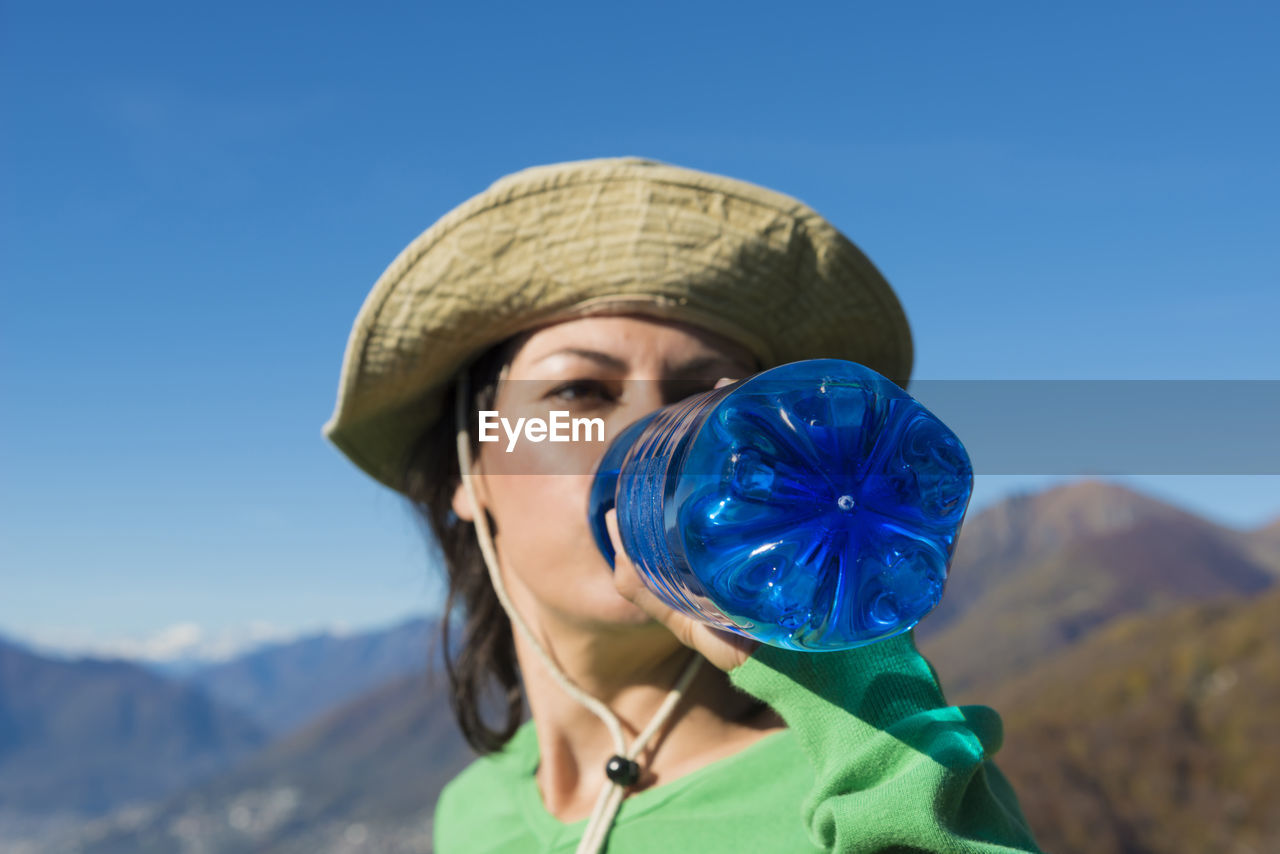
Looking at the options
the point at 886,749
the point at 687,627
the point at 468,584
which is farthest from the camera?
the point at 468,584

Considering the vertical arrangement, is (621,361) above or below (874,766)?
above

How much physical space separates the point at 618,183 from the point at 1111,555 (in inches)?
8430

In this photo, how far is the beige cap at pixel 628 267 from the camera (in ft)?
7.62

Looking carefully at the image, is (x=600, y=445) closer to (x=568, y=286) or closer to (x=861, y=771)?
(x=568, y=286)

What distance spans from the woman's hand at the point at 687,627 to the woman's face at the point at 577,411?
1.32 feet

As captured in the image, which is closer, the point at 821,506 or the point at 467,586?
the point at 821,506

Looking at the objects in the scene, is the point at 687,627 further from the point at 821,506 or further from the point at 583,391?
the point at 583,391

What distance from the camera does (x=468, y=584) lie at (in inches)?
128

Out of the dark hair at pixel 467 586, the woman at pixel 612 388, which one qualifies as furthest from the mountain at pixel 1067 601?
the woman at pixel 612 388

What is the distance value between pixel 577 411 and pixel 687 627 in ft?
2.24

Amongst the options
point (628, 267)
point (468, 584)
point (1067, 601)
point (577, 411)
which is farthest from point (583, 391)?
point (1067, 601)

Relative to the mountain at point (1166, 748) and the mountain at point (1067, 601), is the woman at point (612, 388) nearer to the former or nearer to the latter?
the mountain at point (1166, 748)

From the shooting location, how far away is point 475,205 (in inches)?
94.3

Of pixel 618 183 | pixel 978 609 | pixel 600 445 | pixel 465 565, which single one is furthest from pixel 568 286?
pixel 978 609
